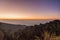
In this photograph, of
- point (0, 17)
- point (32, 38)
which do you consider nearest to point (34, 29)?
point (32, 38)

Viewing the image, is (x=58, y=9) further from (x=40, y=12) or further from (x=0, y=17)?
(x=0, y=17)

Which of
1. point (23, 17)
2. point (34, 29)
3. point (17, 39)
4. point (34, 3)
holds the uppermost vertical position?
point (34, 3)

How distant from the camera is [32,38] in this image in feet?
4.30

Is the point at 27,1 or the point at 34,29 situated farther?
the point at 27,1

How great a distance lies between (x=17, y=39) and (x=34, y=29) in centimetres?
22

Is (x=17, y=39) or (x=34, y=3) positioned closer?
(x=17, y=39)

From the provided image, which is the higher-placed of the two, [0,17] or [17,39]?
[0,17]

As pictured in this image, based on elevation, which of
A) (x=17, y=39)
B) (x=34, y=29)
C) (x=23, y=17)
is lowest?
(x=17, y=39)

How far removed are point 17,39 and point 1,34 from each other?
194 mm

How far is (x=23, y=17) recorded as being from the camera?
147 cm

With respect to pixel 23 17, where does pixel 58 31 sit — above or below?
below

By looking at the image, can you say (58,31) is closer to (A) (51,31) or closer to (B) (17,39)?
(A) (51,31)

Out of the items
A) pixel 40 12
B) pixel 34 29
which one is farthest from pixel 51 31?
pixel 40 12

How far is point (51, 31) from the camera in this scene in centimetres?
131
